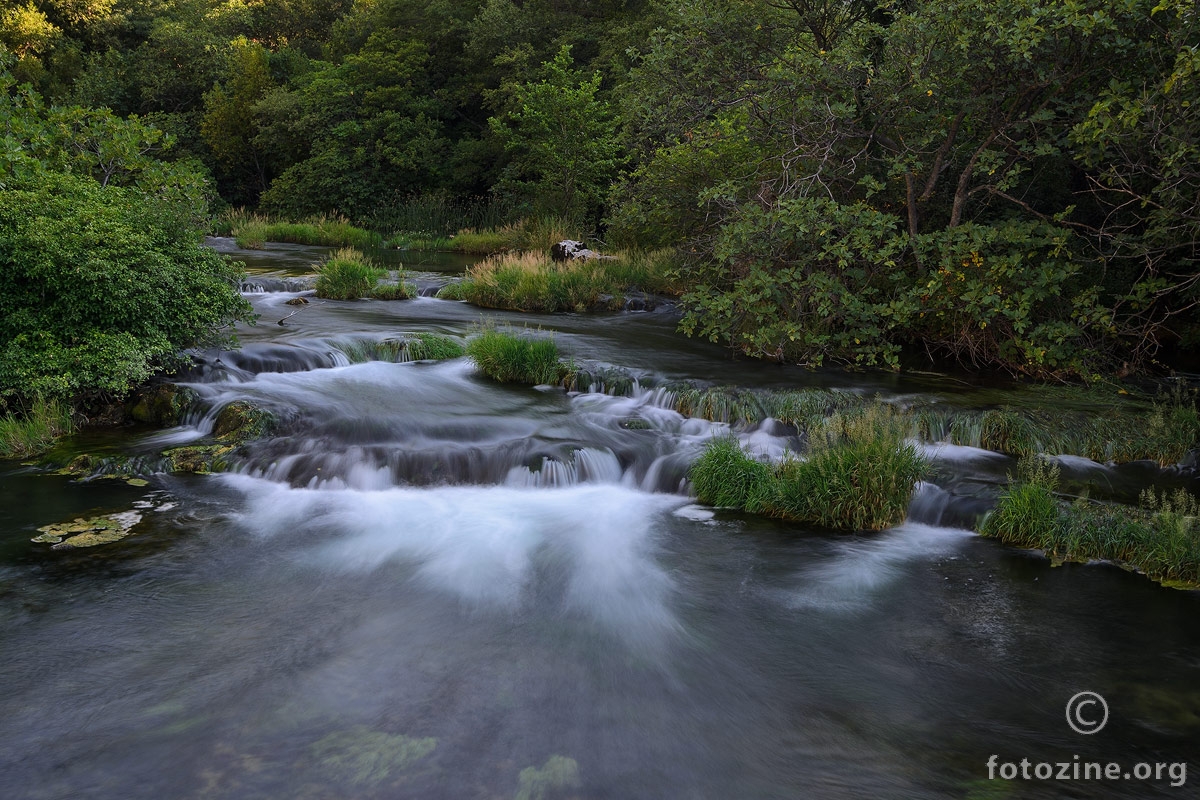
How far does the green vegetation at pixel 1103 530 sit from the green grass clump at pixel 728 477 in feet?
7.03

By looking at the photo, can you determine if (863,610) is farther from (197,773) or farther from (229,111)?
(229,111)

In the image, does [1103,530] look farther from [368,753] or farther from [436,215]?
[436,215]

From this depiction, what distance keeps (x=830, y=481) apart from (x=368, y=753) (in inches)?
193

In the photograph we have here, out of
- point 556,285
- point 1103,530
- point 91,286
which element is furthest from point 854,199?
point 91,286

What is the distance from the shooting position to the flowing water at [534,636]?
4.34 m

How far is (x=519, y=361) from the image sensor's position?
1173cm

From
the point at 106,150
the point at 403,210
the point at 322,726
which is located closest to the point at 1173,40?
the point at 322,726

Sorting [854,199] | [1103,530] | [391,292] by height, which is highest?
[854,199]

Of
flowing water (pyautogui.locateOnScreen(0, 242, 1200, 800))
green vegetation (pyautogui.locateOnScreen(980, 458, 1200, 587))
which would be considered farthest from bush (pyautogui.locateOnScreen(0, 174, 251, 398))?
green vegetation (pyautogui.locateOnScreen(980, 458, 1200, 587))

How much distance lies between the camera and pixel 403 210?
125ft

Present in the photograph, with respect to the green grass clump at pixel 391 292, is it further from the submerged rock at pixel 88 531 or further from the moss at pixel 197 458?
the submerged rock at pixel 88 531

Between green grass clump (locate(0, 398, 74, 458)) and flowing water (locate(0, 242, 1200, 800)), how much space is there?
0.52 metres

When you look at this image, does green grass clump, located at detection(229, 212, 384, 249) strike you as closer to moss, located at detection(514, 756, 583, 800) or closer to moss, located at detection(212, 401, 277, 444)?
moss, located at detection(212, 401, 277, 444)

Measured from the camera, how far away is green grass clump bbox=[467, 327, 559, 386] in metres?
11.7
